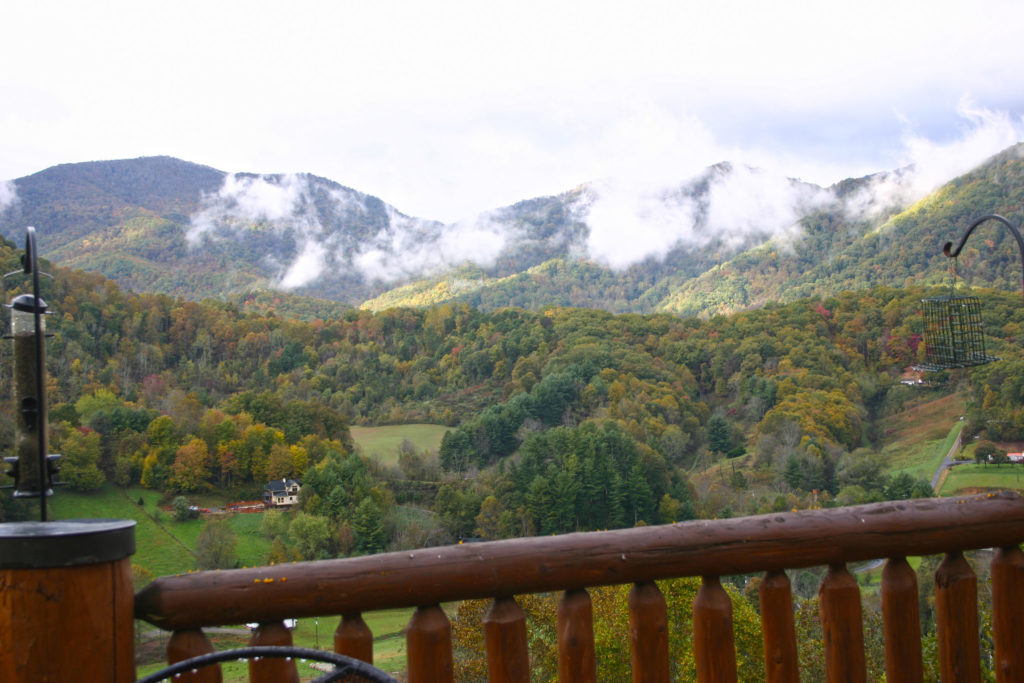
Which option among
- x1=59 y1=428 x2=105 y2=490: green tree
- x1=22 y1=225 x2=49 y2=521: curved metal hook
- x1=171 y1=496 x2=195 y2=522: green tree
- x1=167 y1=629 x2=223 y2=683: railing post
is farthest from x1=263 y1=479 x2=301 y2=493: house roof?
x1=167 y1=629 x2=223 y2=683: railing post

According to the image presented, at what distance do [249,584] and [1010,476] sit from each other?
26.8 meters

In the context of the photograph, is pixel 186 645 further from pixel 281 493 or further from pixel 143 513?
pixel 281 493

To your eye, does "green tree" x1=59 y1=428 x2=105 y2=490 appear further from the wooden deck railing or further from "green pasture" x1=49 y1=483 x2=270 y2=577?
the wooden deck railing

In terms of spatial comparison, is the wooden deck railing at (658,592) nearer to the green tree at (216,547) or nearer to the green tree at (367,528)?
the green tree at (216,547)

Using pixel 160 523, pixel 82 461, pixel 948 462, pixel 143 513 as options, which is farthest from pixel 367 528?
pixel 948 462

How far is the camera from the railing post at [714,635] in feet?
4.12

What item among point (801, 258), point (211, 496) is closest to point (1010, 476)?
point (211, 496)

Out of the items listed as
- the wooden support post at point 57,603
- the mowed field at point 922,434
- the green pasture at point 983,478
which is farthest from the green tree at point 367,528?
the wooden support post at point 57,603

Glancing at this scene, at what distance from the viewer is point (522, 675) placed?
1.18 metres

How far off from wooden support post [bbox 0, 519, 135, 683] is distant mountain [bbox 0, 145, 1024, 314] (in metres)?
26.2

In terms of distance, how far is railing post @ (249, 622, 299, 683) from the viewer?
3.58ft

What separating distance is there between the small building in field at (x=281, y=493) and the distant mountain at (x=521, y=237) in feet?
68.9

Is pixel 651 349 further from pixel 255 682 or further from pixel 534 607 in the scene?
pixel 255 682

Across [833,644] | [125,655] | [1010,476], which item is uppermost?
[125,655]
